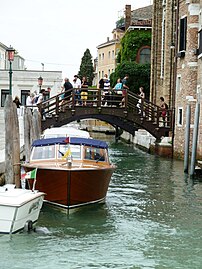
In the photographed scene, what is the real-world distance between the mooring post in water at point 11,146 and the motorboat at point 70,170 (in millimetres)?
318

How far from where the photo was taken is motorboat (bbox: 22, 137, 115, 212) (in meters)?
13.7

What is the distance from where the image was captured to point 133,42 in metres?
51.2

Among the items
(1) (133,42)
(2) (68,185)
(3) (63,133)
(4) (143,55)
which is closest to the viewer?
(2) (68,185)

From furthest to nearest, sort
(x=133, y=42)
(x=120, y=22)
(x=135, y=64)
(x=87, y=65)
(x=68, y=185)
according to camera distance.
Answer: (x=87, y=65), (x=120, y=22), (x=133, y=42), (x=135, y=64), (x=68, y=185)

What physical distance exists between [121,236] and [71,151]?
3363 mm

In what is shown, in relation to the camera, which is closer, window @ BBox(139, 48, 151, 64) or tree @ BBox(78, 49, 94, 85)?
window @ BBox(139, 48, 151, 64)

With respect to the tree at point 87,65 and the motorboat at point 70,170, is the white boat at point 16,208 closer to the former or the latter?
the motorboat at point 70,170

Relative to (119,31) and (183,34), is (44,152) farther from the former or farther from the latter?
(119,31)

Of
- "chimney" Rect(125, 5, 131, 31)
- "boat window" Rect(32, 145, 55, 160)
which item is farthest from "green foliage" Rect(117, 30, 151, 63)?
"boat window" Rect(32, 145, 55, 160)

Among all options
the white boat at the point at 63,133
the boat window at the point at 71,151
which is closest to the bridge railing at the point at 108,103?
the white boat at the point at 63,133

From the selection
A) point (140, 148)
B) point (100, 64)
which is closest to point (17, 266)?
point (140, 148)

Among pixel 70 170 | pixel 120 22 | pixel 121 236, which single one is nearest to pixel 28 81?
pixel 120 22

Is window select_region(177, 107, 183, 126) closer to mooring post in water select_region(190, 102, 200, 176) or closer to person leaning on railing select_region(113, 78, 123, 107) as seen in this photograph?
person leaning on railing select_region(113, 78, 123, 107)

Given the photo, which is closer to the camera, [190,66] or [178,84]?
[190,66]
